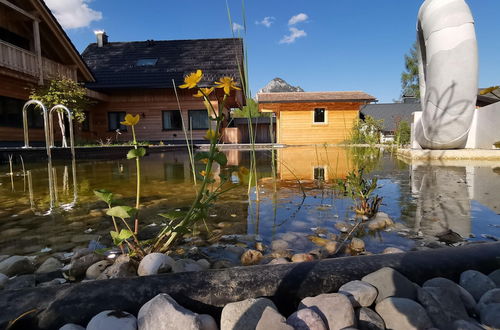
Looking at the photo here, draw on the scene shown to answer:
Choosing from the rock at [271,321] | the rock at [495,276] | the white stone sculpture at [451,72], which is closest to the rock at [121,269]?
the rock at [271,321]

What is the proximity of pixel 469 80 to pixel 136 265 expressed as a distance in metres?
7.68

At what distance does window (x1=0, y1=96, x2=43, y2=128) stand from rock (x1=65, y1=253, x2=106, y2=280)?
39.9 ft

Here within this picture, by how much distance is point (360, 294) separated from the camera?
38.4 inches

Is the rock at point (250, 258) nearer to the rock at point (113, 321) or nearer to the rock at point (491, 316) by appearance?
the rock at point (113, 321)

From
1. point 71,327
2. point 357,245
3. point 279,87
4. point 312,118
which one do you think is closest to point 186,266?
point 71,327

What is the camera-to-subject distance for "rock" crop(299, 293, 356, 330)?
0.87 meters

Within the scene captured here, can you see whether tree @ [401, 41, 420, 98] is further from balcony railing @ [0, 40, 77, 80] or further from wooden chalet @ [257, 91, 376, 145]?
balcony railing @ [0, 40, 77, 80]

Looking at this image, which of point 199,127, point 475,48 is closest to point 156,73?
point 199,127

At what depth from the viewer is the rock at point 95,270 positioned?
1.33 metres

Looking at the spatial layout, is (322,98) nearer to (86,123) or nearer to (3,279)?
(86,123)

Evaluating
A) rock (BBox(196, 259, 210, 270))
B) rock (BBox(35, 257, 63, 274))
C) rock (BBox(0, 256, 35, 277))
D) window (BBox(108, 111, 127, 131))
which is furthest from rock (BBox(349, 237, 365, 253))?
window (BBox(108, 111, 127, 131))

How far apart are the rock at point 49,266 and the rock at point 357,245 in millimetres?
1445

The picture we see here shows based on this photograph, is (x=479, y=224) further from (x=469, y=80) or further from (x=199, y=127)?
(x=199, y=127)

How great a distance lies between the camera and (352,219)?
2.15m
